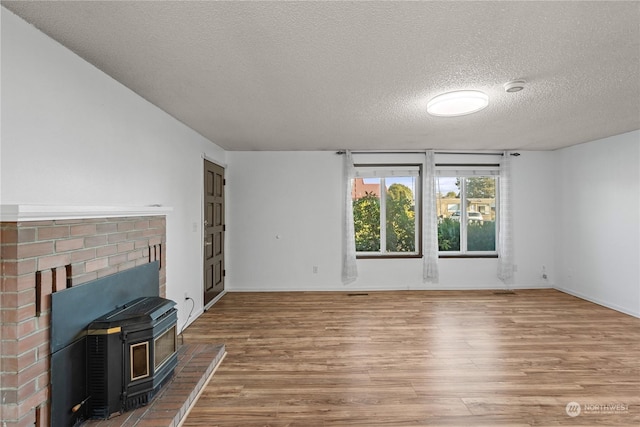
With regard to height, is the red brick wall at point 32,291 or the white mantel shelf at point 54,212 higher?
the white mantel shelf at point 54,212

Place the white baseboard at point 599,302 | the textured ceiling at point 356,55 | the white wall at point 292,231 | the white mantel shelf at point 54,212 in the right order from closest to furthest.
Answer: the white mantel shelf at point 54,212 < the textured ceiling at point 356,55 < the white baseboard at point 599,302 < the white wall at point 292,231

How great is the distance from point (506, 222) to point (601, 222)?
1232 mm

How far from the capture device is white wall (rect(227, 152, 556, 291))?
5.48 meters

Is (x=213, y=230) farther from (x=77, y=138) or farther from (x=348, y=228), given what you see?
(x=77, y=138)

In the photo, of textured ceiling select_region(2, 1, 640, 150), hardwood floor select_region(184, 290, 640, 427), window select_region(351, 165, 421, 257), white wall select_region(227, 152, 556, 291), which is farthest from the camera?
window select_region(351, 165, 421, 257)

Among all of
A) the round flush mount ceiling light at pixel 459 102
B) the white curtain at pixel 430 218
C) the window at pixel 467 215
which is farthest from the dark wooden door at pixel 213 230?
the window at pixel 467 215

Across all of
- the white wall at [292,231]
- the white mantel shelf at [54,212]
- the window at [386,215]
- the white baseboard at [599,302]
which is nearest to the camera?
the white mantel shelf at [54,212]

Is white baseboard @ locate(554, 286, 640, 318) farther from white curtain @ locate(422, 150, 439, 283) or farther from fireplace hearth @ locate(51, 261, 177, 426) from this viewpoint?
fireplace hearth @ locate(51, 261, 177, 426)

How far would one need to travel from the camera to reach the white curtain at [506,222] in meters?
5.40

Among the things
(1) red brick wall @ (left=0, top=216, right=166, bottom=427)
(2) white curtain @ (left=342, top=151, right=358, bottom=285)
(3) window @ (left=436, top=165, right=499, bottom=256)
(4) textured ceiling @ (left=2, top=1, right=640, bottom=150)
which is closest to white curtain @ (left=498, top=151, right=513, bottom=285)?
(3) window @ (left=436, top=165, right=499, bottom=256)

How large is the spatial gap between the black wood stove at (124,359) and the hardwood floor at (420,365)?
0.41m

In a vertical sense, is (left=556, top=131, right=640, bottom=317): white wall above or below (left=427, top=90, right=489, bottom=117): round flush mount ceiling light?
below

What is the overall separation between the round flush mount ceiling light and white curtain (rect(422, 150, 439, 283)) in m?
2.55

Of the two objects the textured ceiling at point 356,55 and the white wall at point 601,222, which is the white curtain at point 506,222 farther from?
the textured ceiling at point 356,55
